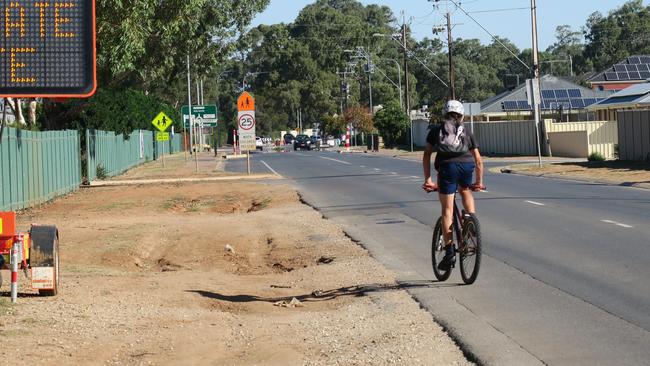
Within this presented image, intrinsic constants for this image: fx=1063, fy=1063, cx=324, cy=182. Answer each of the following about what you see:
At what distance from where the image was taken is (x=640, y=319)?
8.94 meters

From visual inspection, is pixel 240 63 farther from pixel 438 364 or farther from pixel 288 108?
pixel 438 364

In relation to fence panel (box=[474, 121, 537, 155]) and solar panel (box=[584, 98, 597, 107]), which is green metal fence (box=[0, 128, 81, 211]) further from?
solar panel (box=[584, 98, 597, 107])

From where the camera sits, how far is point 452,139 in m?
10.9

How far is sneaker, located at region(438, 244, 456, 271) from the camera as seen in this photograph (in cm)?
1109

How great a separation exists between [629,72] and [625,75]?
1506mm

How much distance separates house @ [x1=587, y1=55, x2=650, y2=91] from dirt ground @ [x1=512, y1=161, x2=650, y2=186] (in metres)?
43.0

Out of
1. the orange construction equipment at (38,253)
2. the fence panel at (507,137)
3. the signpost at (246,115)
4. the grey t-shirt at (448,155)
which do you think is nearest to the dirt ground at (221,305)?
the orange construction equipment at (38,253)

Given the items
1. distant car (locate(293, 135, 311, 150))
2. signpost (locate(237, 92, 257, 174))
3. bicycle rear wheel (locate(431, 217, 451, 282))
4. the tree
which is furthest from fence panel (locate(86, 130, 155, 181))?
the tree

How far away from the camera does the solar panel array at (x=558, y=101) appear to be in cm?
7888

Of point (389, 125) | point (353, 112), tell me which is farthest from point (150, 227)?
point (353, 112)

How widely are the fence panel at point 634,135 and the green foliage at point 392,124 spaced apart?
45.5m

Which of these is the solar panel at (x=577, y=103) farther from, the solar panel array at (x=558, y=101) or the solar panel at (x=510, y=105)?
the solar panel at (x=510, y=105)

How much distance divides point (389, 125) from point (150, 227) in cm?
6807

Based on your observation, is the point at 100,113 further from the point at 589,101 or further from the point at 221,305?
the point at 589,101
